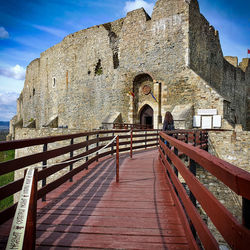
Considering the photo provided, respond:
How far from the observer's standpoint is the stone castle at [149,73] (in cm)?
1316

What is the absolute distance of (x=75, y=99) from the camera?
864 inches

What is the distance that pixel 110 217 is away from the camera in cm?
264

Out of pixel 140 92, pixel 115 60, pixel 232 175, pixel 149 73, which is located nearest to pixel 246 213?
pixel 232 175

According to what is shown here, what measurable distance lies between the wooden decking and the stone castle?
29.8ft

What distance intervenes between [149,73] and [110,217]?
539 inches

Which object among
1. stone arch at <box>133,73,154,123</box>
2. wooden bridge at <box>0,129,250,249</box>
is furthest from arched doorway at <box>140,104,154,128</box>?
wooden bridge at <box>0,129,250,249</box>

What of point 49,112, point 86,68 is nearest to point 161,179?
point 86,68

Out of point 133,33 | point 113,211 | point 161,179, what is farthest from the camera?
point 133,33

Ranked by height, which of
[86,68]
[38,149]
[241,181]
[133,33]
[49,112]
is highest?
[133,33]

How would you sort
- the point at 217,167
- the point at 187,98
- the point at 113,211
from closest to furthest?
the point at 217,167 < the point at 113,211 < the point at 187,98

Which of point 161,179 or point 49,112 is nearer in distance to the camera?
point 161,179

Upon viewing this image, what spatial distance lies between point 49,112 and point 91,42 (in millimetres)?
11022

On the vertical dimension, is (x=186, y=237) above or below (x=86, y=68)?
below

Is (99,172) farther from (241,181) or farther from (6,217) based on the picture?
(241,181)
